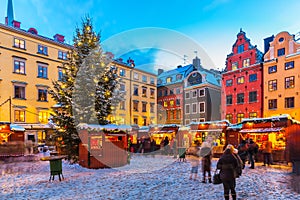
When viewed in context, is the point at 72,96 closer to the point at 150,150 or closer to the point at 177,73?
the point at 150,150

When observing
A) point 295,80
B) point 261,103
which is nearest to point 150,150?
point 261,103

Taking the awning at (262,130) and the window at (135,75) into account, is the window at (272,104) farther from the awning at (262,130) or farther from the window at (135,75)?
the window at (135,75)

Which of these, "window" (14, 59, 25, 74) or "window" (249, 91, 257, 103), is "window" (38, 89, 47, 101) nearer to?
"window" (14, 59, 25, 74)

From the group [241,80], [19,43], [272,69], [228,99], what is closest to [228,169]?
[272,69]

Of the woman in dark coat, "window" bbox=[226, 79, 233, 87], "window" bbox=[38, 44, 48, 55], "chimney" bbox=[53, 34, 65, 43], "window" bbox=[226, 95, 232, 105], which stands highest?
"chimney" bbox=[53, 34, 65, 43]

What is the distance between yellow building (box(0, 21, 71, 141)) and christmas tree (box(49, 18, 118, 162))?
14.0m

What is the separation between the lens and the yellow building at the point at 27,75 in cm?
2686

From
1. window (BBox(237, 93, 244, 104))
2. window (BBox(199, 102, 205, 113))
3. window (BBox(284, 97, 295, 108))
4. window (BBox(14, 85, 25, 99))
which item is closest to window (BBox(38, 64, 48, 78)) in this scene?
window (BBox(14, 85, 25, 99))

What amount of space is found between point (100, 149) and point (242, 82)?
79.3 ft

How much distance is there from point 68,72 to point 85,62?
1378mm

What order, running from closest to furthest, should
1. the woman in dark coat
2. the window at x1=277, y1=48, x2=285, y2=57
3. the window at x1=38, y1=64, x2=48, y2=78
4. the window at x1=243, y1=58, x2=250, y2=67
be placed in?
the woman in dark coat < the window at x1=277, y1=48, x2=285, y2=57 < the window at x1=243, y1=58, x2=250, y2=67 < the window at x1=38, y1=64, x2=48, y2=78

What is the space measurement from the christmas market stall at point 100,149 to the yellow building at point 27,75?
1559cm

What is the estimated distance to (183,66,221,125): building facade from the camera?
3656 centimetres

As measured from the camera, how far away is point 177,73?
45531 millimetres
